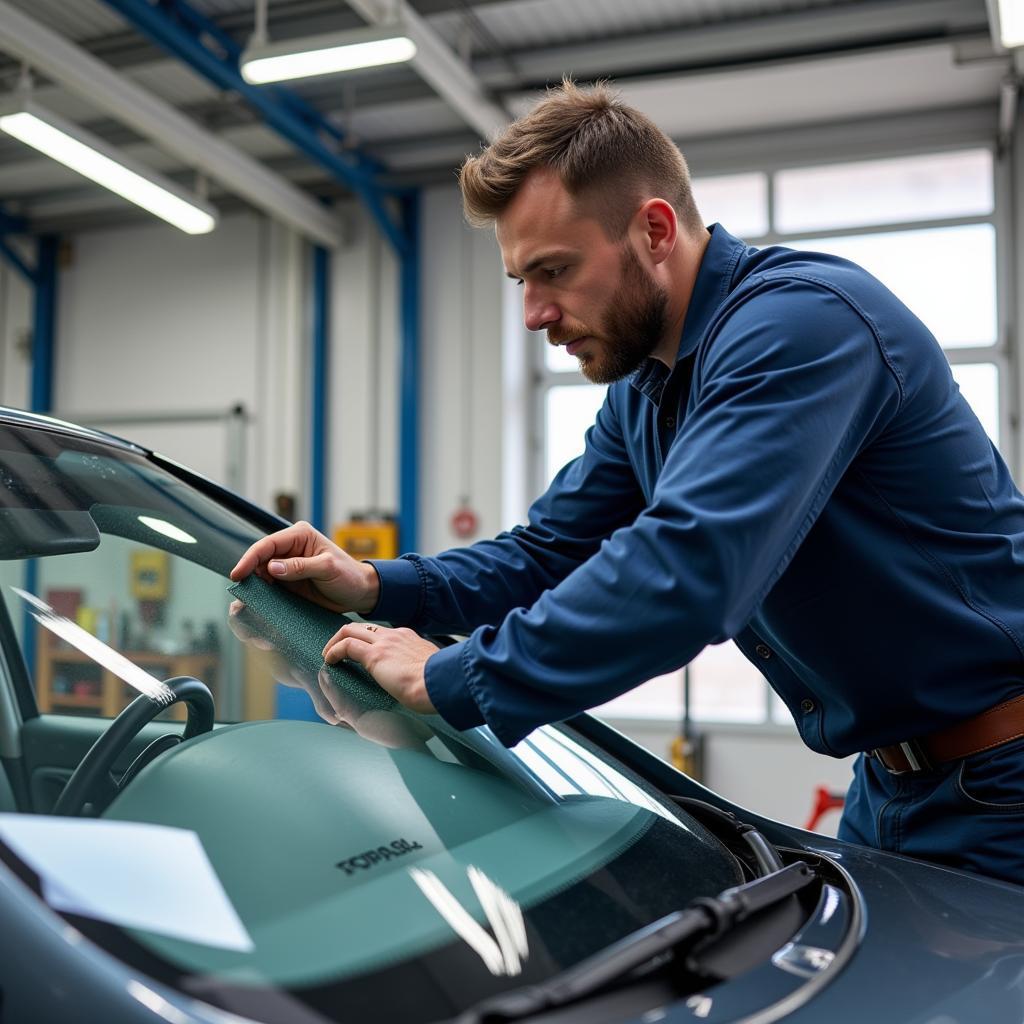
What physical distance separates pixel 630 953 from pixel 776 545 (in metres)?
0.42

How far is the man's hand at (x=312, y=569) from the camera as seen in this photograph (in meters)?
1.29

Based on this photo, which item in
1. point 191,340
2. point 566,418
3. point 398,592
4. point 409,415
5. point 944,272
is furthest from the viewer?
point 191,340

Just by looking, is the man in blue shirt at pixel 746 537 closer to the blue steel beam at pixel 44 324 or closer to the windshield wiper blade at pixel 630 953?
the windshield wiper blade at pixel 630 953

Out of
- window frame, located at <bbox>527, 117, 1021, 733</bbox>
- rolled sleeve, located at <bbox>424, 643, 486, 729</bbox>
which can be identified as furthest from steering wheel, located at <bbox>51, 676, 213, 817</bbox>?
window frame, located at <bbox>527, 117, 1021, 733</bbox>

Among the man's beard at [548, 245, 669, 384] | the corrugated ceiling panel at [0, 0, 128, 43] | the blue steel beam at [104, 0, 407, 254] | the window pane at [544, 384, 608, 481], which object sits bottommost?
the man's beard at [548, 245, 669, 384]

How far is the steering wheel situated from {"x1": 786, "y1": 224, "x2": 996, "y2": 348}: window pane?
214 inches

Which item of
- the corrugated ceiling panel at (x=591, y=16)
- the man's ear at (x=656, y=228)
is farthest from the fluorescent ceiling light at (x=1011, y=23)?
the man's ear at (x=656, y=228)

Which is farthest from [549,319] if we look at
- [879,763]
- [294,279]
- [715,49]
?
[294,279]

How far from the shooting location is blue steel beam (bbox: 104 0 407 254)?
16.1 ft

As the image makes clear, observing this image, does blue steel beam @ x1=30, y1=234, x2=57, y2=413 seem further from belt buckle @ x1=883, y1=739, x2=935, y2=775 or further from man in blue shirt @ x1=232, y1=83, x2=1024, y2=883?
belt buckle @ x1=883, y1=739, x2=935, y2=775

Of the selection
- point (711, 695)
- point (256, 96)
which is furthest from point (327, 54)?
point (711, 695)

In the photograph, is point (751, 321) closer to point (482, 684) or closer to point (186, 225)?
point (482, 684)

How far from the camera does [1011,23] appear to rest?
4.09m

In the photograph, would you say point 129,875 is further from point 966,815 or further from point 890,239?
point 890,239
